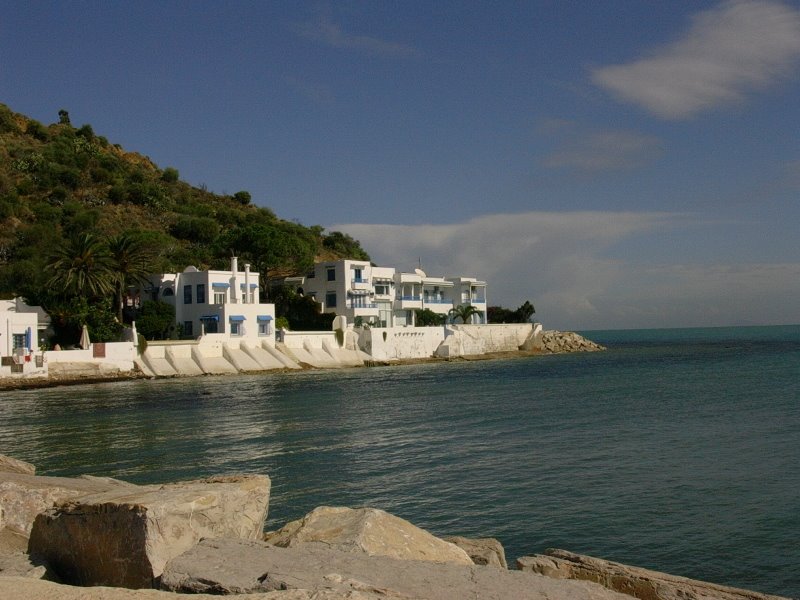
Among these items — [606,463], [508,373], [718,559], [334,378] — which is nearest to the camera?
[718,559]

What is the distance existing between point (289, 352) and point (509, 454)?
154 ft

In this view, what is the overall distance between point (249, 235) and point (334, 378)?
1034 inches

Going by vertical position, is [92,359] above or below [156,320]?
below

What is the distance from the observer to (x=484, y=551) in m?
9.79

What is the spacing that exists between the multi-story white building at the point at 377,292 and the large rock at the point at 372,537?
68.2 metres

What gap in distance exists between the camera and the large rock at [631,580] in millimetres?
8562

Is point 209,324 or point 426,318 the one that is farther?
point 426,318

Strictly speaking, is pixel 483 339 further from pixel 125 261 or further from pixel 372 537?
pixel 372 537

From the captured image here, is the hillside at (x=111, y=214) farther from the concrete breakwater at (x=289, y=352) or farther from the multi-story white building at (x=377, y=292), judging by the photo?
the concrete breakwater at (x=289, y=352)

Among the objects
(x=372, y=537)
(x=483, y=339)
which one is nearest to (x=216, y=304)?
(x=483, y=339)

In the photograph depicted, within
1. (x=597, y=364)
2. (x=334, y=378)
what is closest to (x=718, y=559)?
(x=334, y=378)

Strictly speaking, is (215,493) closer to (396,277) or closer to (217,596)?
(217,596)

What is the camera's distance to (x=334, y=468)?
19.8 m

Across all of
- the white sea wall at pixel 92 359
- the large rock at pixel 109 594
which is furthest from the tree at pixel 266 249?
the large rock at pixel 109 594
